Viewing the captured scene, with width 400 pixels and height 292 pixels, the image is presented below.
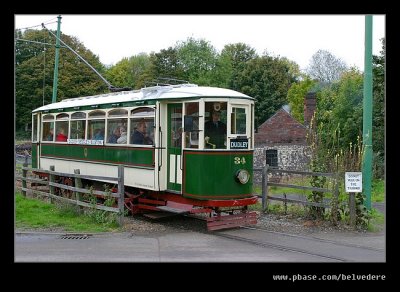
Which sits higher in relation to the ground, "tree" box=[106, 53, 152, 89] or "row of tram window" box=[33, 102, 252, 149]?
"tree" box=[106, 53, 152, 89]

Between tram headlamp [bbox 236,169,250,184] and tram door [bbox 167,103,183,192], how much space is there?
138 cm

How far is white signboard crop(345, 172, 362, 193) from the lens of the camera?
11.2 metres

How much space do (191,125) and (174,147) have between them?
1.11 metres

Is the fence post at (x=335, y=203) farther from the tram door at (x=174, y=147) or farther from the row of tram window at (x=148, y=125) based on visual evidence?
the tram door at (x=174, y=147)

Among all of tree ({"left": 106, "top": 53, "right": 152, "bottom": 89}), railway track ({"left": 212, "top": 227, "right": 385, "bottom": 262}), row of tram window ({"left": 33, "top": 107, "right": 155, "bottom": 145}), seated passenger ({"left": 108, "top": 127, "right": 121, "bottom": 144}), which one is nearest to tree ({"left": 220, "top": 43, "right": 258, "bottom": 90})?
tree ({"left": 106, "top": 53, "right": 152, "bottom": 89})

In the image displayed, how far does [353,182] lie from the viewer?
443 inches

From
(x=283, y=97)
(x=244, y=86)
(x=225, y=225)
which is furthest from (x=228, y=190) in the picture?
(x=283, y=97)

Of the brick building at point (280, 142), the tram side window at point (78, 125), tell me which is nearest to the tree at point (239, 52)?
the brick building at point (280, 142)

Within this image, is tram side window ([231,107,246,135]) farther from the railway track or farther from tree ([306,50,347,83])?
tree ([306,50,347,83])

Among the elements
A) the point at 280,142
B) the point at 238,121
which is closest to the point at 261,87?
the point at 280,142

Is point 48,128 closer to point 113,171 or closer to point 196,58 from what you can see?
point 113,171

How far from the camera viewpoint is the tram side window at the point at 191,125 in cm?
1101

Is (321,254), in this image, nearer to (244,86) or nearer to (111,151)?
(111,151)

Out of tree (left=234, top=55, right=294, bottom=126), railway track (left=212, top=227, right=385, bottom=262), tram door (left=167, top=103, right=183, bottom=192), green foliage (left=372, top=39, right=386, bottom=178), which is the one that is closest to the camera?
railway track (left=212, top=227, right=385, bottom=262)
